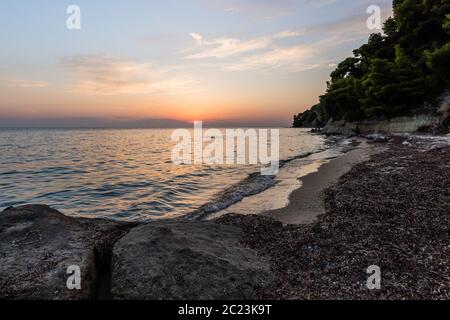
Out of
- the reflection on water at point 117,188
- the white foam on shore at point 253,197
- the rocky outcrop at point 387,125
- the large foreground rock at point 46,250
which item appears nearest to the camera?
the large foreground rock at point 46,250

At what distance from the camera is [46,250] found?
21.0ft

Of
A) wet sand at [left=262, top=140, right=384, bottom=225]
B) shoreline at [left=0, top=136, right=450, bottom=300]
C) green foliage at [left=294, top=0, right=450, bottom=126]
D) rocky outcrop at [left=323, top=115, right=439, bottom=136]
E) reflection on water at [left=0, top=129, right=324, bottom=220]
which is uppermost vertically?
green foliage at [left=294, top=0, right=450, bottom=126]

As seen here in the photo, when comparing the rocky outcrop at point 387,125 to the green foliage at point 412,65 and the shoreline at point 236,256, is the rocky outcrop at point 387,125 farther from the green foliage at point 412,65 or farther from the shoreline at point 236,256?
the shoreline at point 236,256

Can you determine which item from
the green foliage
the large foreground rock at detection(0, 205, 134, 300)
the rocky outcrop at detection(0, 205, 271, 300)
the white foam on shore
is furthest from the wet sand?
the green foliage

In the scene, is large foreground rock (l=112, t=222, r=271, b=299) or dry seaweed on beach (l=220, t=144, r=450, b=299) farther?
dry seaweed on beach (l=220, t=144, r=450, b=299)

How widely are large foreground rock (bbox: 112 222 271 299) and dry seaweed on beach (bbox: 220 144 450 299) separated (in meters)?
0.53

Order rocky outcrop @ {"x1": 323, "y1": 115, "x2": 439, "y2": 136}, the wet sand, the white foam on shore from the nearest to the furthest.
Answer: the wet sand → the white foam on shore → rocky outcrop @ {"x1": 323, "y1": 115, "x2": 439, "y2": 136}

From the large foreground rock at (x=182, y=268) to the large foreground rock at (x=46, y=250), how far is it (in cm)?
74

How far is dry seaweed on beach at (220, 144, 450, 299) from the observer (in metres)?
5.30

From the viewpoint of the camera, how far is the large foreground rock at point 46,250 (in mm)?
5082

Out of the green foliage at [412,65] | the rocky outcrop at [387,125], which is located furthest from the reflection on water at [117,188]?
the green foliage at [412,65]

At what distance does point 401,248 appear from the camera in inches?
264

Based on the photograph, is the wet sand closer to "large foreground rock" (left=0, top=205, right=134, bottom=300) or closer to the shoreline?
the shoreline

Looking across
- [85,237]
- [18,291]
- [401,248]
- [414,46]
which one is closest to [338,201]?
[401,248]
